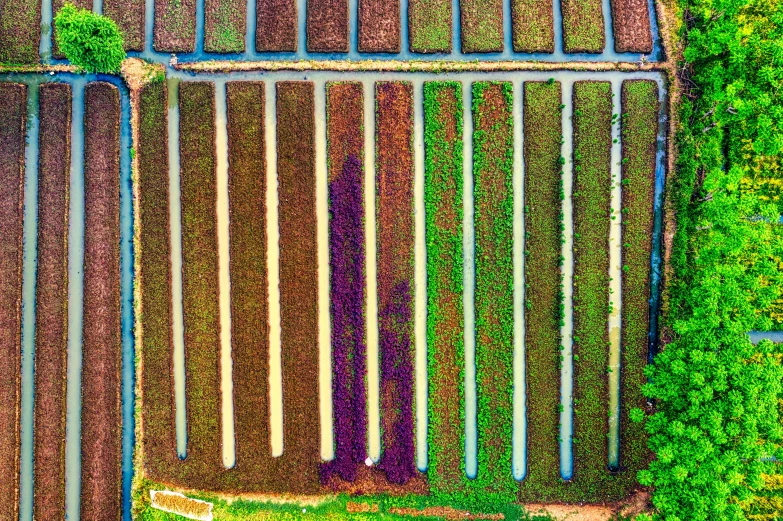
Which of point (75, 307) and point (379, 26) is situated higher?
point (379, 26)

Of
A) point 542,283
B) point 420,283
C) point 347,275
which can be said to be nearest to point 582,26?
point 542,283

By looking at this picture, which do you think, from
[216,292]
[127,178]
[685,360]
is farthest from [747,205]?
[127,178]

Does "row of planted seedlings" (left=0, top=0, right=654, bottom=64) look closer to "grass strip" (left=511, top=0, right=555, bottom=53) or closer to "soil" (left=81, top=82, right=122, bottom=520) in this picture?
"grass strip" (left=511, top=0, right=555, bottom=53)

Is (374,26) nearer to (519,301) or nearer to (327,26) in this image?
(327,26)

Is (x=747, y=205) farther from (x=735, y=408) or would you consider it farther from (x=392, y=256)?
(x=392, y=256)

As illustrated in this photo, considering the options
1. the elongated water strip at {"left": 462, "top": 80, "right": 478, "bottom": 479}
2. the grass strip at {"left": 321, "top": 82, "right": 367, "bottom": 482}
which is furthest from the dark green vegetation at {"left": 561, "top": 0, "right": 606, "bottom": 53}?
the grass strip at {"left": 321, "top": 82, "right": 367, "bottom": 482}

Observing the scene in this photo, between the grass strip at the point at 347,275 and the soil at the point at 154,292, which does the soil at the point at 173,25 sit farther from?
the grass strip at the point at 347,275

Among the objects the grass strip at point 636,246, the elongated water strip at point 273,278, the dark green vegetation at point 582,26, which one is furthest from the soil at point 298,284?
the grass strip at point 636,246
